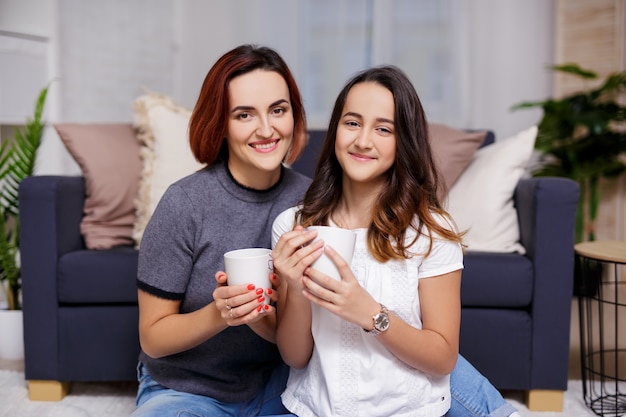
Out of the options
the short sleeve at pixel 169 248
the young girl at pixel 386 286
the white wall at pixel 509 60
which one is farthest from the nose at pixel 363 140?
the white wall at pixel 509 60

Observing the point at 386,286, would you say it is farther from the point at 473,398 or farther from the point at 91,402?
the point at 91,402

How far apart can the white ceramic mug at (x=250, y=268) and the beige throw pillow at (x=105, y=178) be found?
117cm

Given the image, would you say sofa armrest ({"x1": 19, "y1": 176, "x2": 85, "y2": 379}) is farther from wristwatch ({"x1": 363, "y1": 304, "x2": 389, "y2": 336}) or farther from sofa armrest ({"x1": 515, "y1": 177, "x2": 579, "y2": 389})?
sofa armrest ({"x1": 515, "y1": 177, "x2": 579, "y2": 389})

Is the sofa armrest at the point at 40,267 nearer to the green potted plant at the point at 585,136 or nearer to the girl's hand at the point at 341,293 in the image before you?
the girl's hand at the point at 341,293

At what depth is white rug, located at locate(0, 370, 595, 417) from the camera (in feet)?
5.95

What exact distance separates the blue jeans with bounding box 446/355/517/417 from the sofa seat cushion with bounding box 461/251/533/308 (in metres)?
0.60

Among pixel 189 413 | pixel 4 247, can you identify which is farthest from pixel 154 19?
pixel 189 413

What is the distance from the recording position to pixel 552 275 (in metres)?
1.82

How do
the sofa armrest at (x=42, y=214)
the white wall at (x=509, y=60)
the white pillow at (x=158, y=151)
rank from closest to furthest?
the sofa armrest at (x=42, y=214) → the white pillow at (x=158, y=151) → the white wall at (x=509, y=60)

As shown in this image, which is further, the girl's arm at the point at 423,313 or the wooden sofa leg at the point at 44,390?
the wooden sofa leg at the point at 44,390

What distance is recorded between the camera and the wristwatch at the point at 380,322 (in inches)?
40.0

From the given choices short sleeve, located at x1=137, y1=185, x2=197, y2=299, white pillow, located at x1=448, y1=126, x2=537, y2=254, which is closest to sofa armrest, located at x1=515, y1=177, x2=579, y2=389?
white pillow, located at x1=448, y1=126, x2=537, y2=254

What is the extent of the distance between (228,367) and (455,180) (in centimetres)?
117

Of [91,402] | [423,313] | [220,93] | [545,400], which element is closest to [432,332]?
[423,313]
